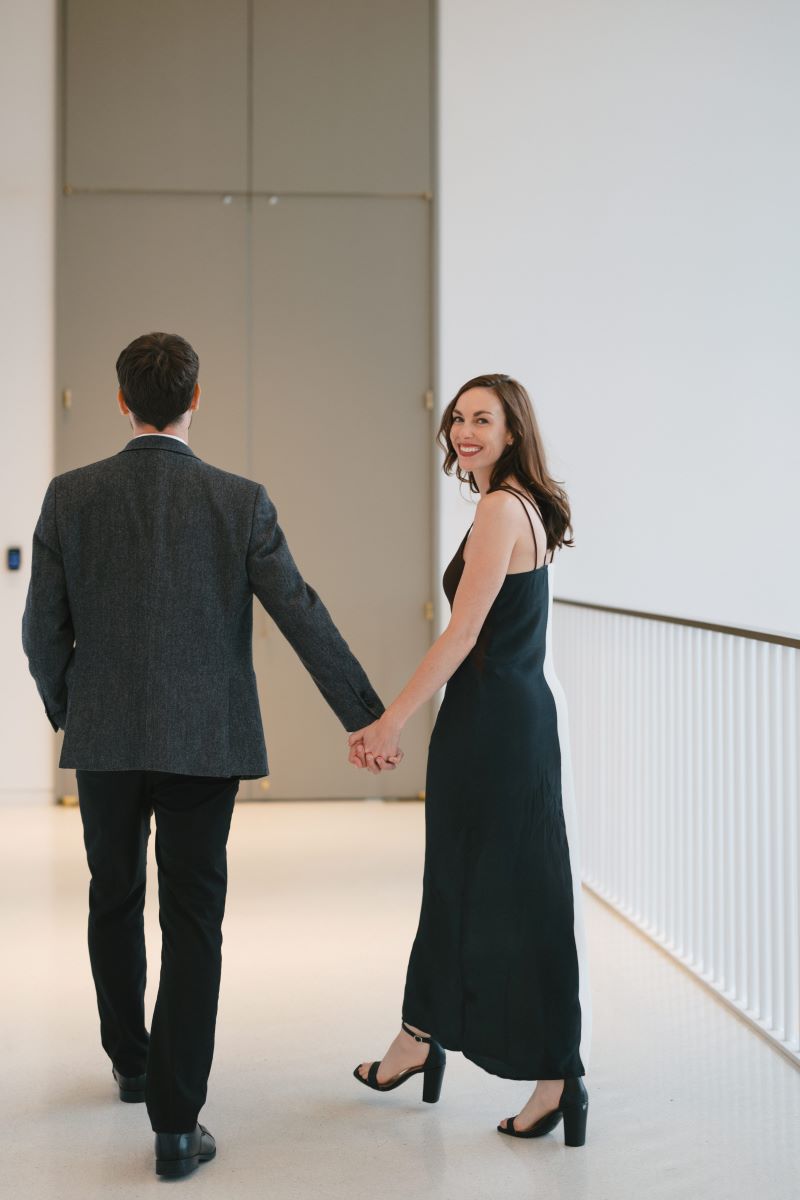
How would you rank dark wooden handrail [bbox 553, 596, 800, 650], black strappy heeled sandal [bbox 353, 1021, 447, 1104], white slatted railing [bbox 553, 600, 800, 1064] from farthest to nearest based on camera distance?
1. white slatted railing [bbox 553, 600, 800, 1064]
2. dark wooden handrail [bbox 553, 596, 800, 650]
3. black strappy heeled sandal [bbox 353, 1021, 447, 1104]

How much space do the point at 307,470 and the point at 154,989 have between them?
10.1 feet

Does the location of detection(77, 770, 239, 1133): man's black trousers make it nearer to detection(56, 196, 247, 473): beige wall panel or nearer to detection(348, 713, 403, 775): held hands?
detection(348, 713, 403, 775): held hands

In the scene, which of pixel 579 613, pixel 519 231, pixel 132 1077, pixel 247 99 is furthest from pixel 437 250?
pixel 132 1077

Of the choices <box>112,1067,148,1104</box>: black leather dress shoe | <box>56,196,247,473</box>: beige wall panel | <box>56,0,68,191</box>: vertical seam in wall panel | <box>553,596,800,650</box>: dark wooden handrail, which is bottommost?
<box>112,1067,148,1104</box>: black leather dress shoe

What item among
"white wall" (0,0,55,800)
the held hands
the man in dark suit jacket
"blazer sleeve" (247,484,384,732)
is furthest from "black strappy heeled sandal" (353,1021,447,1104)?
"white wall" (0,0,55,800)

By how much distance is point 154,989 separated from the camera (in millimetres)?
3350

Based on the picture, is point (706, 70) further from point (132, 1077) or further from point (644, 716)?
point (132, 1077)

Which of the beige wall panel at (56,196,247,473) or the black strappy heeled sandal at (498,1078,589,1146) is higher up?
the beige wall panel at (56,196,247,473)

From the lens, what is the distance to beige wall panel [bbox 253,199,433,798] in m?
5.94

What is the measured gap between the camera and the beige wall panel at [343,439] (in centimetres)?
594

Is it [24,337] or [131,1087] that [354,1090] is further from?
[24,337]

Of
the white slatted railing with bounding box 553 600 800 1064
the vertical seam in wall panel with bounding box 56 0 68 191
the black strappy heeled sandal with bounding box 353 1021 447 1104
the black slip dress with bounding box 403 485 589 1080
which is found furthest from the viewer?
the vertical seam in wall panel with bounding box 56 0 68 191

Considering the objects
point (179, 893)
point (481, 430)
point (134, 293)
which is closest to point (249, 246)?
point (134, 293)

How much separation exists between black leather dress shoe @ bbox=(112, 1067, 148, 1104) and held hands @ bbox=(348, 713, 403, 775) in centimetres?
80
